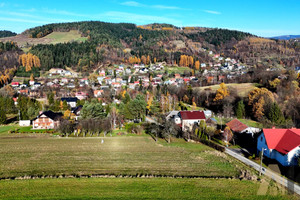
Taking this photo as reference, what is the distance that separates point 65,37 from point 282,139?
499ft

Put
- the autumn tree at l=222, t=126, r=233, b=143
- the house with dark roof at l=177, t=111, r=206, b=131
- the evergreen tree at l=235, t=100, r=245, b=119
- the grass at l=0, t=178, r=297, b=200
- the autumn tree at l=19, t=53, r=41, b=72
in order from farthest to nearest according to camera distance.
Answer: the autumn tree at l=19, t=53, r=41, b=72, the evergreen tree at l=235, t=100, r=245, b=119, the house with dark roof at l=177, t=111, r=206, b=131, the autumn tree at l=222, t=126, r=233, b=143, the grass at l=0, t=178, r=297, b=200

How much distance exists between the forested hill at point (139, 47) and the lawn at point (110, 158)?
8210cm

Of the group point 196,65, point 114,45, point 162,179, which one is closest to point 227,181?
point 162,179

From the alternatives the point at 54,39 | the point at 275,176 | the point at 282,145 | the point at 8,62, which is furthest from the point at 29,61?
the point at 275,176

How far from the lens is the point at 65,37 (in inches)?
5935

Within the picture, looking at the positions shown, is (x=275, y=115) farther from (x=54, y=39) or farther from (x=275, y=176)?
(x=54, y=39)

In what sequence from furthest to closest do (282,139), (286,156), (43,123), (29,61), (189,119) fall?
(29,61) → (43,123) → (189,119) → (282,139) → (286,156)

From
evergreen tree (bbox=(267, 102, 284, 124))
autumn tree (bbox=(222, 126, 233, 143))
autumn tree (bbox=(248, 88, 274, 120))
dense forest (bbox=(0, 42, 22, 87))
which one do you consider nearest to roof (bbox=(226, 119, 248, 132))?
autumn tree (bbox=(222, 126, 233, 143))

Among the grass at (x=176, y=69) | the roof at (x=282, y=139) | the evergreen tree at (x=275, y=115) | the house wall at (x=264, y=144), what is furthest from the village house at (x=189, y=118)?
the grass at (x=176, y=69)

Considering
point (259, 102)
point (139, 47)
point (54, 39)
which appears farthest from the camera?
point (139, 47)

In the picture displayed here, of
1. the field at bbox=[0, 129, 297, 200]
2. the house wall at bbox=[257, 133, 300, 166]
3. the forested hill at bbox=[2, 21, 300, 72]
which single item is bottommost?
the field at bbox=[0, 129, 297, 200]

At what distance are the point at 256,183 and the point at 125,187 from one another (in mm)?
10202

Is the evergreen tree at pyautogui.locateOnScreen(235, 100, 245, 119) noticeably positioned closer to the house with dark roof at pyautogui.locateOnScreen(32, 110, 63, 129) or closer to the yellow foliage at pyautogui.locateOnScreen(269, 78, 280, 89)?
the yellow foliage at pyautogui.locateOnScreen(269, 78, 280, 89)

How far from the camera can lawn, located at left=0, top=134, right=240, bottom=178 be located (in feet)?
65.1
